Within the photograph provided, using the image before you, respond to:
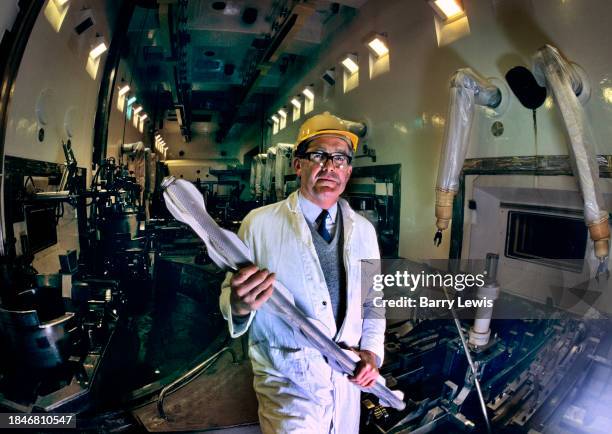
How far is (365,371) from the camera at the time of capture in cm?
107

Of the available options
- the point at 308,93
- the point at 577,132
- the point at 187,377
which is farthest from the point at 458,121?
the point at 187,377

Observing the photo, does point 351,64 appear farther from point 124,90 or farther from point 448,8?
point 124,90

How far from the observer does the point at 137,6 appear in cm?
210

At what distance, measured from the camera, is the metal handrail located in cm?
165

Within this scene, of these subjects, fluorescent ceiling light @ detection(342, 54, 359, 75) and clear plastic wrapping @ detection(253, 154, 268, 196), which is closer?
clear plastic wrapping @ detection(253, 154, 268, 196)

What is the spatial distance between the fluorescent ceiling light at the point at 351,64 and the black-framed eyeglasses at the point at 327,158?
7.22ft

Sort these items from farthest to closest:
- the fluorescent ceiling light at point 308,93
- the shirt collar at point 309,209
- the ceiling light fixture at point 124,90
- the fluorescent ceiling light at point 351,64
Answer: the fluorescent ceiling light at point 351,64 → the fluorescent ceiling light at point 308,93 → the ceiling light fixture at point 124,90 → the shirt collar at point 309,209

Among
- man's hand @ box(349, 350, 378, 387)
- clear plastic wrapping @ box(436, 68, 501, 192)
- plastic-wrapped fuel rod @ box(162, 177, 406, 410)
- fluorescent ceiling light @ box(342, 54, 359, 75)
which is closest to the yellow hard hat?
plastic-wrapped fuel rod @ box(162, 177, 406, 410)

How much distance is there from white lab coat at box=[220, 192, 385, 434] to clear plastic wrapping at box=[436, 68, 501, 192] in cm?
129

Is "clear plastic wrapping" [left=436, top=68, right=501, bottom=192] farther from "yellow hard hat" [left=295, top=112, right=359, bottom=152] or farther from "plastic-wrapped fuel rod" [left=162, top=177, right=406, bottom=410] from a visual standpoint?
"plastic-wrapped fuel rod" [left=162, top=177, right=406, bottom=410]

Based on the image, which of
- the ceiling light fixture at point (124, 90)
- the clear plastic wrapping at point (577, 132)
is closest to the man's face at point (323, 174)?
the clear plastic wrapping at point (577, 132)

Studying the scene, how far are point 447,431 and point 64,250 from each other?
2.66 m

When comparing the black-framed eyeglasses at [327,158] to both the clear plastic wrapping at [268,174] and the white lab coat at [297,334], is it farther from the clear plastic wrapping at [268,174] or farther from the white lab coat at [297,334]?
the clear plastic wrapping at [268,174]

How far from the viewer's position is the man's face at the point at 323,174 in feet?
3.56
